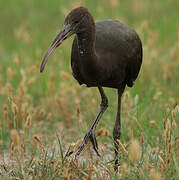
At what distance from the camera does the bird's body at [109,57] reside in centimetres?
347

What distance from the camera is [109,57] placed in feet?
12.0

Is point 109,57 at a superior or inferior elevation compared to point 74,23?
inferior

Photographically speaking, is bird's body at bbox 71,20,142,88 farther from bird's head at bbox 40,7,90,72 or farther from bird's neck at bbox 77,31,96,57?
bird's head at bbox 40,7,90,72

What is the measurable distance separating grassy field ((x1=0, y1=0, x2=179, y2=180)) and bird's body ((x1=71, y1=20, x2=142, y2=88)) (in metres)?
0.26

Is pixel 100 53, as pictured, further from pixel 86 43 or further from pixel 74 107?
pixel 74 107

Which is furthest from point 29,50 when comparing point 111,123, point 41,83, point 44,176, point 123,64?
point 44,176

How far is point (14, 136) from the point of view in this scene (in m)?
2.50

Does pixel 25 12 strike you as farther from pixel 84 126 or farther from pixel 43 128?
pixel 84 126

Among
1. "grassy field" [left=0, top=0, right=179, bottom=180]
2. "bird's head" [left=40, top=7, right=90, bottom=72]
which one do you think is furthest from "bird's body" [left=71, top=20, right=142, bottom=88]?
"grassy field" [left=0, top=0, right=179, bottom=180]

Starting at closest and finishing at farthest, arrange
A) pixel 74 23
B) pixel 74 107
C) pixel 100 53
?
pixel 74 23 → pixel 100 53 → pixel 74 107

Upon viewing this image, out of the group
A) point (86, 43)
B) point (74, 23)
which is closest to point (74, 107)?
point (86, 43)

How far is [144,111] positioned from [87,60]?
4.17 feet

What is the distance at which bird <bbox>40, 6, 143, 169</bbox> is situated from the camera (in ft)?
10.8

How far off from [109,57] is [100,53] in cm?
8
